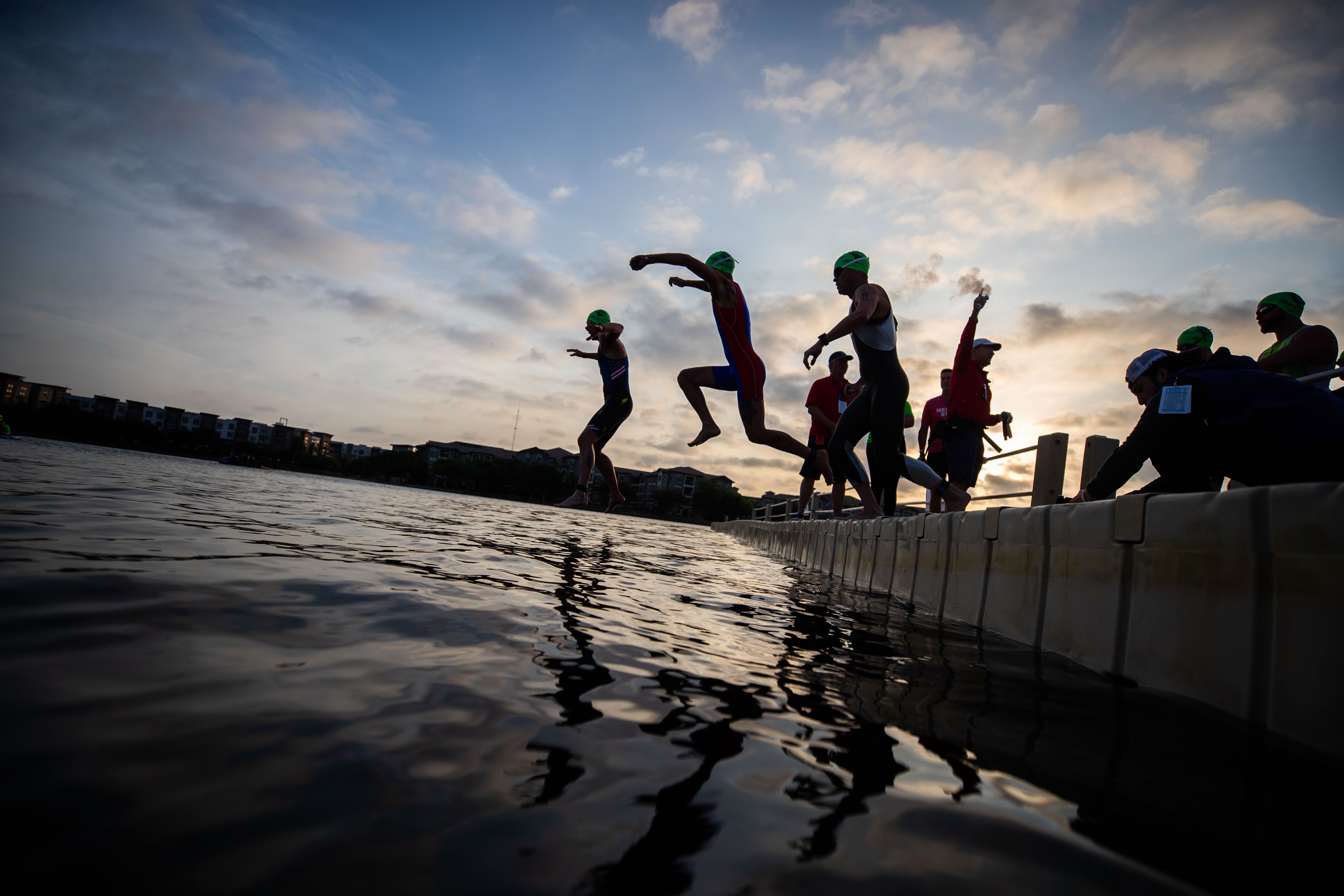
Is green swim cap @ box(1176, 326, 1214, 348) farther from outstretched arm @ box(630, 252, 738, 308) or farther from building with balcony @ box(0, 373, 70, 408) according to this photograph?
building with balcony @ box(0, 373, 70, 408)

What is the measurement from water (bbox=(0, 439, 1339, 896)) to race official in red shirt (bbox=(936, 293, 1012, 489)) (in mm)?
4421

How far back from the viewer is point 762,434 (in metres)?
6.50

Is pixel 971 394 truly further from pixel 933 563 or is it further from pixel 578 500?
pixel 578 500

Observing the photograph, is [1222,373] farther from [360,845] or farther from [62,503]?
[62,503]

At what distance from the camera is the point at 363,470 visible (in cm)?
8106

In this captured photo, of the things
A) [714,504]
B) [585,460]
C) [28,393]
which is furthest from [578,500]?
[28,393]

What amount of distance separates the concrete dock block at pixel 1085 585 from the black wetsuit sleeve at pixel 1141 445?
68 cm

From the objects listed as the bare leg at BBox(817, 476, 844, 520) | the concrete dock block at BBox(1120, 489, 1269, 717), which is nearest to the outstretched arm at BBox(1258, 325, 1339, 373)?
the concrete dock block at BBox(1120, 489, 1269, 717)

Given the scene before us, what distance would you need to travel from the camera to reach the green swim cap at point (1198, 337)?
4352 mm

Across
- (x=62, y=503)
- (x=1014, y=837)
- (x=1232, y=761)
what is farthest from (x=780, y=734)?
(x=62, y=503)

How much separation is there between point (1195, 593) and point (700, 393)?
5.10 meters

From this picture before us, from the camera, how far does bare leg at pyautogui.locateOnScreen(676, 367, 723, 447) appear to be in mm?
6430

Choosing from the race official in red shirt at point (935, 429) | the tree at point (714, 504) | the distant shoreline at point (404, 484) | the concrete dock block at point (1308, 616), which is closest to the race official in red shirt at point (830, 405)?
the race official in red shirt at point (935, 429)

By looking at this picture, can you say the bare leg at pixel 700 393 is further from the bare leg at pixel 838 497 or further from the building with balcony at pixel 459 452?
the building with balcony at pixel 459 452
